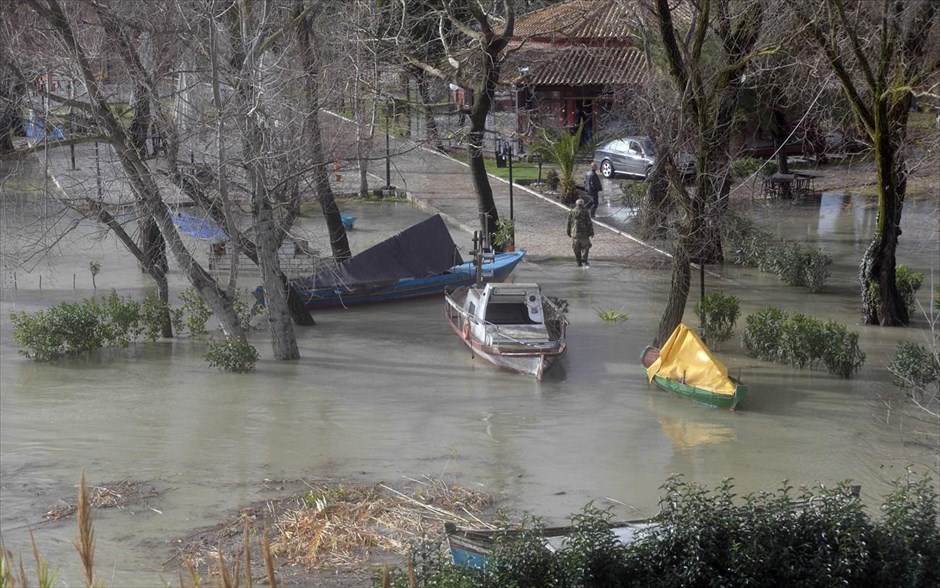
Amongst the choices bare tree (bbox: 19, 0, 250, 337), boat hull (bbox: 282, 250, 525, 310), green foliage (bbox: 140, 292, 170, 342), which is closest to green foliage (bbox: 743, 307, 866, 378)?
boat hull (bbox: 282, 250, 525, 310)

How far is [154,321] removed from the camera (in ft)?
65.1

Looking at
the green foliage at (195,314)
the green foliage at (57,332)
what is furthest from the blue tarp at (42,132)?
the green foliage at (195,314)

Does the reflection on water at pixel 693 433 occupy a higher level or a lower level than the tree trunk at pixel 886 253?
lower

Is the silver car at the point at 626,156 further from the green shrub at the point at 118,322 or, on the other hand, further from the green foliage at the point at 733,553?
the green foliage at the point at 733,553

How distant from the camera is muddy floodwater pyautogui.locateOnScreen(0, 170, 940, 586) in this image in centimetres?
1243

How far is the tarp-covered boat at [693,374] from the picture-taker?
1548cm

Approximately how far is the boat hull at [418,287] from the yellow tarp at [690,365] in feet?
23.2

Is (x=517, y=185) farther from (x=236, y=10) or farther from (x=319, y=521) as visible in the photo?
(x=319, y=521)

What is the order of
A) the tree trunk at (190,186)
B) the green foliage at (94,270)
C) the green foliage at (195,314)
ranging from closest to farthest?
the tree trunk at (190,186)
the green foliage at (195,314)
the green foliage at (94,270)

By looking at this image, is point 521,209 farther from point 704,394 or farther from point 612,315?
point 704,394

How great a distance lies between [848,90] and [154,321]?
13304 millimetres

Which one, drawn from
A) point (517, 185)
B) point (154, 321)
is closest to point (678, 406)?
point (154, 321)

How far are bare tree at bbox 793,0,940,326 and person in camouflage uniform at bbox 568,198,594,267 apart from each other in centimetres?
691

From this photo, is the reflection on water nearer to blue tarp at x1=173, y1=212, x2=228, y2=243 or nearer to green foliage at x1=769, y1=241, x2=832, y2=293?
blue tarp at x1=173, y1=212, x2=228, y2=243
